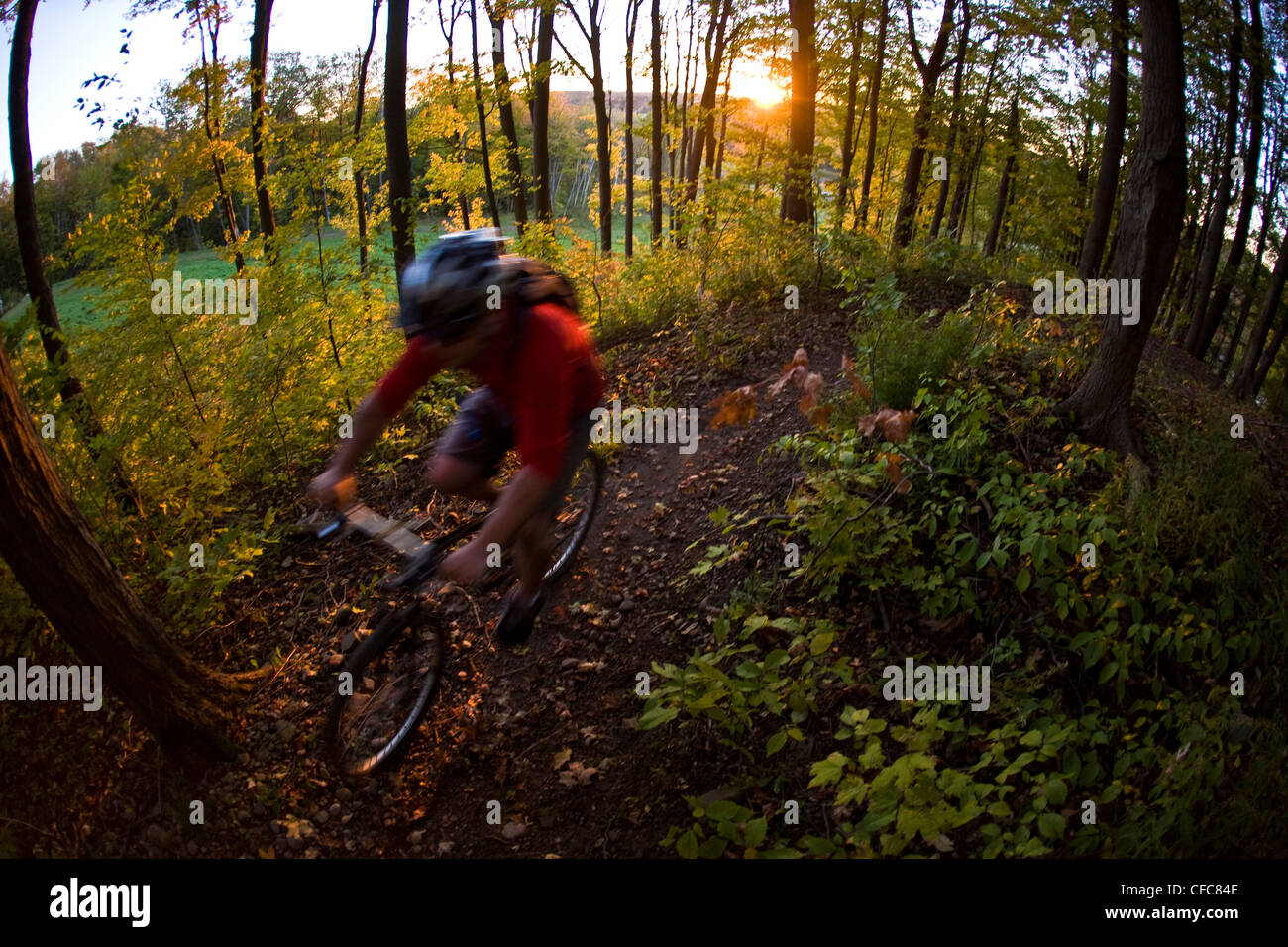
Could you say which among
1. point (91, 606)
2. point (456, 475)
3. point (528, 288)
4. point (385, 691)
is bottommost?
point (385, 691)

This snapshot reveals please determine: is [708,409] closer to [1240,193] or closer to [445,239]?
[445,239]

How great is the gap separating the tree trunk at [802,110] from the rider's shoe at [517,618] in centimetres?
895

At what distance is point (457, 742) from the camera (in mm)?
4242

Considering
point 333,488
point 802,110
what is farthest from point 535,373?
point 802,110

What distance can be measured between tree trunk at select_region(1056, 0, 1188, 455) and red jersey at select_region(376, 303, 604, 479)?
397 cm

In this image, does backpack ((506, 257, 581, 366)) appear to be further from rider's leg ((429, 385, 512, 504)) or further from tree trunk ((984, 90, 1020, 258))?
tree trunk ((984, 90, 1020, 258))

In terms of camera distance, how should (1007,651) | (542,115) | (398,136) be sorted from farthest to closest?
(542,115), (398,136), (1007,651)

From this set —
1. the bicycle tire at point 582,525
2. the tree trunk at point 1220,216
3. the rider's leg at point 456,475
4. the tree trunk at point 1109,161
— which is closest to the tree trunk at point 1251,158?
the tree trunk at point 1220,216

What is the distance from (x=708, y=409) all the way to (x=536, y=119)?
1203 centimetres

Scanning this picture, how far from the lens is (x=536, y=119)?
16375mm

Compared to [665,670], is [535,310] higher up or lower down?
higher up

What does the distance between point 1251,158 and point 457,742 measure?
19697mm

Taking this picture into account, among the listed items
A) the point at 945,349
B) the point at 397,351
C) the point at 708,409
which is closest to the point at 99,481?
the point at 397,351

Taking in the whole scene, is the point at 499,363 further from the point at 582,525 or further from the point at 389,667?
the point at 582,525
